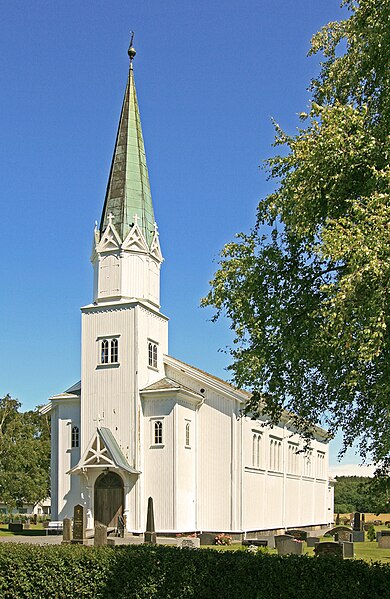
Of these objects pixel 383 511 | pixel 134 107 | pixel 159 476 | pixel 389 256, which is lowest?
pixel 159 476

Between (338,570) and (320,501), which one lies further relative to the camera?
(320,501)

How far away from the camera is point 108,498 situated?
38.5 metres

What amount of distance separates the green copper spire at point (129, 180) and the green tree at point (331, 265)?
25236mm

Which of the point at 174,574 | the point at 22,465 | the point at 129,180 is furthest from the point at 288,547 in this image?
the point at 22,465

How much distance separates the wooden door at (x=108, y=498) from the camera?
38219 millimetres

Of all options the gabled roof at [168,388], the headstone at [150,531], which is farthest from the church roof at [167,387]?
the headstone at [150,531]

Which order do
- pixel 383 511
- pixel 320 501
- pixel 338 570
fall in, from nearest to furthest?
1. pixel 338 570
2. pixel 383 511
3. pixel 320 501

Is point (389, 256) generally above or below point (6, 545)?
above

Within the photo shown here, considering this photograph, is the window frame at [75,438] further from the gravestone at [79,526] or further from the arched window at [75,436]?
the gravestone at [79,526]

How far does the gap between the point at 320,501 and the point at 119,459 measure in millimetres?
27095

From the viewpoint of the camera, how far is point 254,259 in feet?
52.6

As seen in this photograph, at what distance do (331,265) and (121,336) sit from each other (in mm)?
25887

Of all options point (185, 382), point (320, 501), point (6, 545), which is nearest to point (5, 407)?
point (320, 501)

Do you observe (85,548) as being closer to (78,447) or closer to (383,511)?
(383,511)
